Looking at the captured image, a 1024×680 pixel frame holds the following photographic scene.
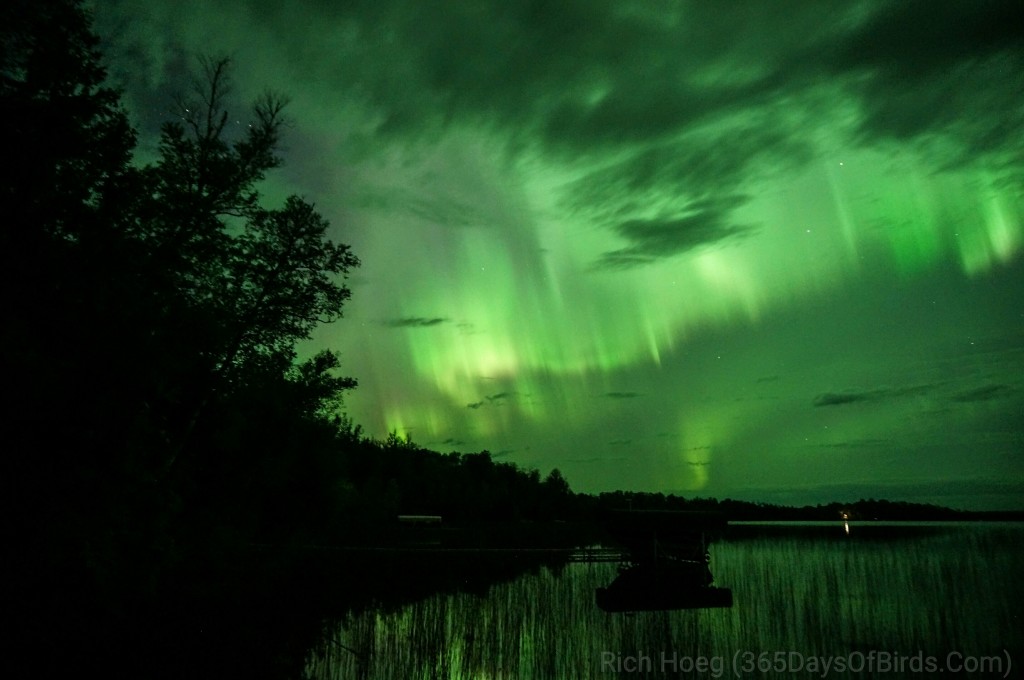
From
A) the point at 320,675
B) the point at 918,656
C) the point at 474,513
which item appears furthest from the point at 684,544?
the point at 474,513

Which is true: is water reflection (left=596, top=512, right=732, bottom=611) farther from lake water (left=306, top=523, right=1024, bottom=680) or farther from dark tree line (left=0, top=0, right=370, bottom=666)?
dark tree line (left=0, top=0, right=370, bottom=666)

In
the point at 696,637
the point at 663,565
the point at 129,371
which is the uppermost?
the point at 129,371

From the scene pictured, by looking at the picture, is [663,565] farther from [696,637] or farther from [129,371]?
[129,371]

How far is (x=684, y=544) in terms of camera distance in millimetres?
27922

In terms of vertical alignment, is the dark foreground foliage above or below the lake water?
above

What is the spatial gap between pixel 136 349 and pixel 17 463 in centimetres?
302

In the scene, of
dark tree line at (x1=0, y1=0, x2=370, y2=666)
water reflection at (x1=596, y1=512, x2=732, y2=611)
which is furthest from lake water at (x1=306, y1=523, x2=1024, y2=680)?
dark tree line at (x1=0, y1=0, x2=370, y2=666)

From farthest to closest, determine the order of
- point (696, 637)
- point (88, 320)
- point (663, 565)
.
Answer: point (663, 565) < point (696, 637) < point (88, 320)

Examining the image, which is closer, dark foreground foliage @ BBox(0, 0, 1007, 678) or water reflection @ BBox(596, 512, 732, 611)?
dark foreground foliage @ BBox(0, 0, 1007, 678)

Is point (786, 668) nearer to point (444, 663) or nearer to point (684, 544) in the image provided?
point (444, 663)

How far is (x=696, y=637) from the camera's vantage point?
16.1 metres

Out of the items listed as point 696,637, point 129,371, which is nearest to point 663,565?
point 696,637

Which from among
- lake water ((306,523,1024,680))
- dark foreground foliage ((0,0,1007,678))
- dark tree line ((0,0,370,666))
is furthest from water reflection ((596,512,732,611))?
dark tree line ((0,0,370,666))

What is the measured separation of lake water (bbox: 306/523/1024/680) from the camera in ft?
47.6
